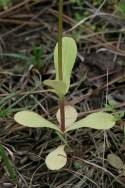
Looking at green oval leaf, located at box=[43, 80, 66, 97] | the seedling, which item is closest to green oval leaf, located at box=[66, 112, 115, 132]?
the seedling

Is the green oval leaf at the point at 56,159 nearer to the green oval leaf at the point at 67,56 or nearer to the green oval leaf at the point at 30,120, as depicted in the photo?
the green oval leaf at the point at 30,120

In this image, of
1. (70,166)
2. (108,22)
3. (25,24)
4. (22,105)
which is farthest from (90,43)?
(70,166)

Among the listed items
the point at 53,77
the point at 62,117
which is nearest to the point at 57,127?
the point at 62,117

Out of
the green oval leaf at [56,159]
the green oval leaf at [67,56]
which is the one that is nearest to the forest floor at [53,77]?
the green oval leaf at [56,159]

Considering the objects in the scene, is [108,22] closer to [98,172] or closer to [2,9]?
[2,9]

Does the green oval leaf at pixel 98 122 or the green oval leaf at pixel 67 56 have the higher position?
the green oval leaf at pixel 67 56

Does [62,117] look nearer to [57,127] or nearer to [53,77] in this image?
[57,127]

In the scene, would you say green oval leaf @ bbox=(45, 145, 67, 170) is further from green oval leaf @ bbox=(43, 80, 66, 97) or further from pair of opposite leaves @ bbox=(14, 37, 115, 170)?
green oval leaf @ bbox=(43, 80, 66, 97)
